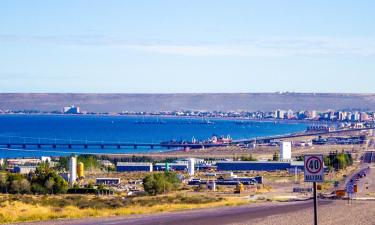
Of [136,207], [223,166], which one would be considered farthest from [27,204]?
[223,166]

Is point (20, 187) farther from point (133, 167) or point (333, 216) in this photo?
point (133, 167)

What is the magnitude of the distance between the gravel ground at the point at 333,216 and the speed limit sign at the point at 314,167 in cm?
982

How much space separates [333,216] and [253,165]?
51.2 meters

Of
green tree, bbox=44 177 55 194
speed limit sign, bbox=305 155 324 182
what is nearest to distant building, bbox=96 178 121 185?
green tree, bbox=44 177 55 194

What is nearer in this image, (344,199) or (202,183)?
A: (344,199)

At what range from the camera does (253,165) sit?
248ft

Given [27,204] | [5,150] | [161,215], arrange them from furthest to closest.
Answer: [5,150], [27,204], [161,215]

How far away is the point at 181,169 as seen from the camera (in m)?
73.1

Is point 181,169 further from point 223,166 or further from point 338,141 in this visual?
point 338,141

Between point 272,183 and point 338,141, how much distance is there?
262 ft

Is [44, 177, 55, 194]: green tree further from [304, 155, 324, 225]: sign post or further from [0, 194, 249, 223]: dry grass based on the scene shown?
[304, 155, 324, 225]: sign post

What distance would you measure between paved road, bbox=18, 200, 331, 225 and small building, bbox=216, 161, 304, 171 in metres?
44.9

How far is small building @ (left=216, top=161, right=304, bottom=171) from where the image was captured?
74.3 metres

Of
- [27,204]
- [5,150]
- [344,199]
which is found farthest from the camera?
[5,150]
